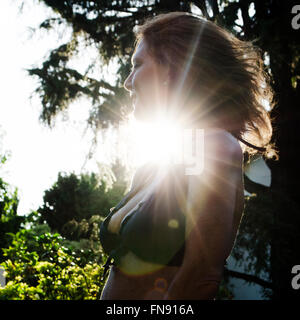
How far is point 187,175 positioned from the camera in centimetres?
109

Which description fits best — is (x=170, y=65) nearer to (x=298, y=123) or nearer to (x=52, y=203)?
(x=298, y=123)

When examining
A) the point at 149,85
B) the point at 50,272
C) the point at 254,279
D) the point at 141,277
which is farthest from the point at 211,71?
the point at 254,279

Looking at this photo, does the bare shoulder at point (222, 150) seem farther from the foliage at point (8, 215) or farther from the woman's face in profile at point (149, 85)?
the foliage at point (8, 215)

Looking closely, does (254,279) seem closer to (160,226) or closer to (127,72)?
(127,72)

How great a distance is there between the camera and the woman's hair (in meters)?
1.32

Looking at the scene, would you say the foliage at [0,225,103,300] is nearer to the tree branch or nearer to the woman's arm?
the woman's arm

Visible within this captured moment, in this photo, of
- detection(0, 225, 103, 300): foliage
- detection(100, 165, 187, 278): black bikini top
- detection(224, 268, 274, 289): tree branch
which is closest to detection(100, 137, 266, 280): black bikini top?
detection(100, 165, 187, 278): black bikini top

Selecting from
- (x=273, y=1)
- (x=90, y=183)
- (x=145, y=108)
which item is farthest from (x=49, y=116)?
(x=90, y=183)

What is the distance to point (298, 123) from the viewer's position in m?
7.11

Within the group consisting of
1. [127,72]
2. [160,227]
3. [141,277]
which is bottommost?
[141,277]

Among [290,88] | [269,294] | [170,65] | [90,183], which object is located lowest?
[269,294]

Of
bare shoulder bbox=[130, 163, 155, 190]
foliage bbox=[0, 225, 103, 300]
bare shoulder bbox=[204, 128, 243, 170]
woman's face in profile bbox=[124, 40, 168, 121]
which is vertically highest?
woman's face in profile bbox=[124, 40, 168, 121]

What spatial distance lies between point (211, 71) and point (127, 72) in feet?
18.5
